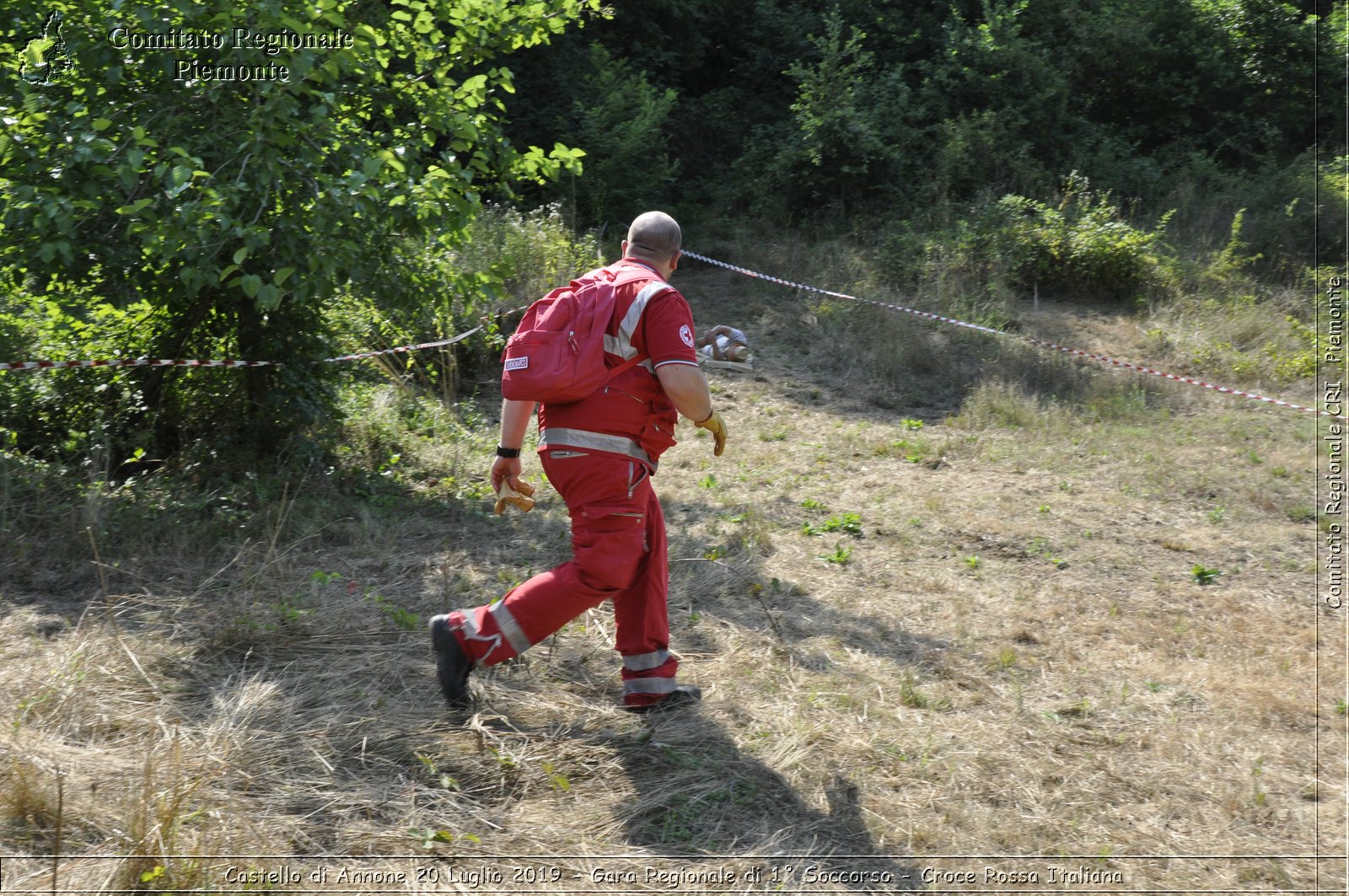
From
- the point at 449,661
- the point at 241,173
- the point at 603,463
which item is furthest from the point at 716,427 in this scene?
the point at 241,173

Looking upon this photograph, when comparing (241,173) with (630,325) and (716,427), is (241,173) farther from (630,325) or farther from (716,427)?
(716,427)

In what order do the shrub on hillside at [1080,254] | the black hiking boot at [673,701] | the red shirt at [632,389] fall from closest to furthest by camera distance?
the red shirt at [632,389] → the black hiking boot at [673,701] → the shrub on hillside at [1080,254]

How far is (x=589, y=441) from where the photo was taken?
3.84 meters

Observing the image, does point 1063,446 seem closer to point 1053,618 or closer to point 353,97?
point 1053,618

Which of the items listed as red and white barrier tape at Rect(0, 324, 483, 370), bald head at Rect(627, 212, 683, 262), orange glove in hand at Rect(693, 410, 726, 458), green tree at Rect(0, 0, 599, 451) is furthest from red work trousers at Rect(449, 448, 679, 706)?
red and white barrier tape at Rect(0, 324, 483, 370)

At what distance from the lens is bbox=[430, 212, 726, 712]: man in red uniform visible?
381cm

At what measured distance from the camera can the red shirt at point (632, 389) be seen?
3805 millimetres

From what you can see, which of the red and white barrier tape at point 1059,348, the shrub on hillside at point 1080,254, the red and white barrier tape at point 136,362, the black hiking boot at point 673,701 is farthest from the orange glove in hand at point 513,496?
the shrub on hillside at point 1080,254

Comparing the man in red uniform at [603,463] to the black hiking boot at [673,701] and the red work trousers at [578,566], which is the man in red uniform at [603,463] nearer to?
the red work trousers at [578,566]

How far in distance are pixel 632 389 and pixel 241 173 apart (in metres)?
2.84

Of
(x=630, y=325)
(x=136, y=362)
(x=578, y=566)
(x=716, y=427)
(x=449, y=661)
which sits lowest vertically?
(x=449, y=661)

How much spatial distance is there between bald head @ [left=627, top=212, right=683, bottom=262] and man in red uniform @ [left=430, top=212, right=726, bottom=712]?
0.11 meters

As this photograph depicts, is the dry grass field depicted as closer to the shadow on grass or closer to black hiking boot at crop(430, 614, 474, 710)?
the shadow on grass

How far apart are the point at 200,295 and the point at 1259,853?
19.8 ft
